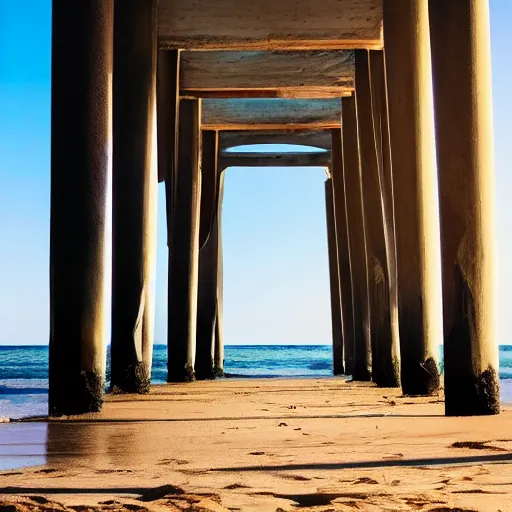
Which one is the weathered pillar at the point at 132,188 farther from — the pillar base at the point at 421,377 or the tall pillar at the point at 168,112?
the pillar base at the point at 421,377

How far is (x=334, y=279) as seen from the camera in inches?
936

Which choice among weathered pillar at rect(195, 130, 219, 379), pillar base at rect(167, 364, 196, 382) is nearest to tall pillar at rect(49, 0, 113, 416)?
pillar base at rect(167, 364, 196, 382)

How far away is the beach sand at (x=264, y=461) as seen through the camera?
317 centimetres

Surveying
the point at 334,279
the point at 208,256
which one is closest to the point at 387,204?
the point at 208,256

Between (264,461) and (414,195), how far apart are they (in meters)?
5.76

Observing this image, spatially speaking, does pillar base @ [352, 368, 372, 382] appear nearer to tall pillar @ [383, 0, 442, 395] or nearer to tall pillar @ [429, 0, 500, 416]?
tall pillar @ [383, 0, 442, 395]

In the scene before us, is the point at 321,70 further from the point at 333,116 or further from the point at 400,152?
the point at 400,152

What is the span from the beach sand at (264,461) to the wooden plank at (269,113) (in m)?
12.1

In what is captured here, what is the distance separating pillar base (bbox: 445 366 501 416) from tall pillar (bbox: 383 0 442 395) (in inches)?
97.8

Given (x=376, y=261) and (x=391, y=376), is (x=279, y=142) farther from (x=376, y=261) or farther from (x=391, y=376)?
(x=391, y=376)

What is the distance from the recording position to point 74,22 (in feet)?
23.8

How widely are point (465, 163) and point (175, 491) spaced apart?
430 cm

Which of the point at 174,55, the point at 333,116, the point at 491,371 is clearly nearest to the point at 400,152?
the point at 491,371

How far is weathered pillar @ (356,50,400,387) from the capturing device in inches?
481
